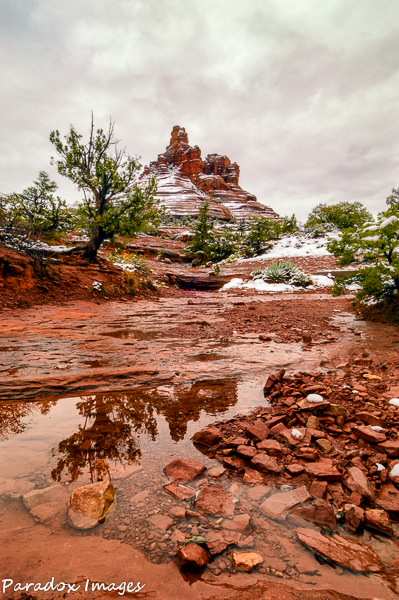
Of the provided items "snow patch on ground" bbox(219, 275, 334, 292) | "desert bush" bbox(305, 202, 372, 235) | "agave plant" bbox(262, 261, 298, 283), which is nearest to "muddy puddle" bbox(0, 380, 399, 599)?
"snow patch on ground" bbox(219, 275, 334, 292)

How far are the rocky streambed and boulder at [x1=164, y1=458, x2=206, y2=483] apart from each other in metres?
0.01

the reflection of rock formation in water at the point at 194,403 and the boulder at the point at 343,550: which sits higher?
the boulder at the point at 343,550

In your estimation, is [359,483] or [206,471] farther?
[206,471]

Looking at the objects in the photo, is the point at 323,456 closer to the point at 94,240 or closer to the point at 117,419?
the point at 117,419

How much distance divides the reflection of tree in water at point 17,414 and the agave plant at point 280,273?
1843 cm

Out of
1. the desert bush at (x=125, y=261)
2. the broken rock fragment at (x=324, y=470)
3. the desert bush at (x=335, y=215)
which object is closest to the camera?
the broken rock fragment at (x=324, y=470)

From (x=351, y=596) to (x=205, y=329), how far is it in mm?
6513

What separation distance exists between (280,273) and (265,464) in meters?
19.1

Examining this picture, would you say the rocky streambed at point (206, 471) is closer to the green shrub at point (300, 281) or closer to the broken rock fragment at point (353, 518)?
the broken rock fragment at point (353, 518)

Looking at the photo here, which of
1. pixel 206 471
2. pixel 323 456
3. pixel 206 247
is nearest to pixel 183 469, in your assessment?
pixel 206 471

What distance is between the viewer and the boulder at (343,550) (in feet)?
4.35

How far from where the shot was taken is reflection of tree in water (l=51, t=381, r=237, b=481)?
6.98 feet

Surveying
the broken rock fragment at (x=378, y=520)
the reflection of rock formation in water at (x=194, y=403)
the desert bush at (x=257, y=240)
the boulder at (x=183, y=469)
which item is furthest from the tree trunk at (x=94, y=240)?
the desert bush at (x=257, y=240)

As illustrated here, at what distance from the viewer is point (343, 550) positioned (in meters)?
1.43
